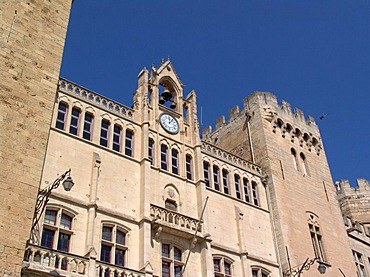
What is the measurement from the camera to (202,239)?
2309 centimetres

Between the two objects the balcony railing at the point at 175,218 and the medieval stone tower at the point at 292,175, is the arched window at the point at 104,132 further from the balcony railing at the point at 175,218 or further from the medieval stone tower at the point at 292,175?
the medieval stone tower at the point at 292,175

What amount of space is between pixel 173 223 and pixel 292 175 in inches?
424

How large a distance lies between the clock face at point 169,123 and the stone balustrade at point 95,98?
1.76m

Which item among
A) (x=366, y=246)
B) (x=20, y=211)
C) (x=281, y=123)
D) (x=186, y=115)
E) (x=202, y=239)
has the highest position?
(x=281, y=123)

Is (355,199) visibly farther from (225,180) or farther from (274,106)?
(225,180)

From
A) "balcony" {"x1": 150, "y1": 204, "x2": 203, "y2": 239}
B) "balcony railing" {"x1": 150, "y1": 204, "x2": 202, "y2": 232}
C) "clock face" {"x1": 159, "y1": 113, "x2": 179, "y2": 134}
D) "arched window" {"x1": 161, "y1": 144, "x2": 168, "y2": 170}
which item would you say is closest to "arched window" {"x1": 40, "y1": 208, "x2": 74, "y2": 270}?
"balcony" {"x1": 150, "y1": 204, "x2": 203, "y2": 239}

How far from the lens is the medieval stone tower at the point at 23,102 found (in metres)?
14.2

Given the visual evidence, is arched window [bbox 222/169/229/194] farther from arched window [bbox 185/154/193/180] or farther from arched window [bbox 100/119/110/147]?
arched window [bbox 100/119/110/147]

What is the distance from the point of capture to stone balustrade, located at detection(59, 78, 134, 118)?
2323 centimetres

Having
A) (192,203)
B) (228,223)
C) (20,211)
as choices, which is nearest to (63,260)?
(20,211)

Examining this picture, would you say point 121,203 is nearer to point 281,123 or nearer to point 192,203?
point 192,203

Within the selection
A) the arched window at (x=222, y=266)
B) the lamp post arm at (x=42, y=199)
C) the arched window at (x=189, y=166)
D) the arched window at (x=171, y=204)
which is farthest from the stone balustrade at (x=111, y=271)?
the arched window at (x=189, y=166)

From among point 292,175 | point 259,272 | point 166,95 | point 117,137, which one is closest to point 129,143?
point 117,137

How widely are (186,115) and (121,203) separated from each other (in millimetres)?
7966
